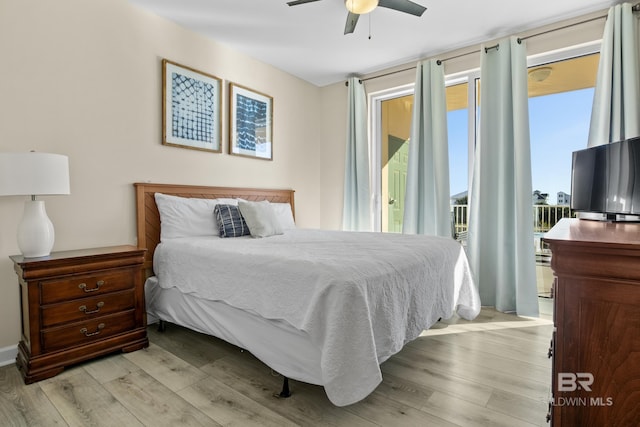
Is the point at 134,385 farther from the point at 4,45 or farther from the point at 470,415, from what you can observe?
the point at 4,45

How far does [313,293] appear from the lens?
155 cm

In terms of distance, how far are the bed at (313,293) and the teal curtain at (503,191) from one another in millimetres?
685

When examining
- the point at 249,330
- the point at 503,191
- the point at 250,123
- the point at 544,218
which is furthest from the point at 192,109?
the point at 544,218

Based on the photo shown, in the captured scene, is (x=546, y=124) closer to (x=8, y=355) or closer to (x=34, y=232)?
(x=34, y=232)

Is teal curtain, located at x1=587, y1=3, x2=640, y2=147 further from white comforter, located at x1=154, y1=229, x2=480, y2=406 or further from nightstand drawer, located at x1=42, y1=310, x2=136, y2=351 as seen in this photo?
nightstand drawer, located at x1=42, y1=310, x2=136, y2=351

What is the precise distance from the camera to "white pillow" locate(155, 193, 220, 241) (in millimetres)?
2717

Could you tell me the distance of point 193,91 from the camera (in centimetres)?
309

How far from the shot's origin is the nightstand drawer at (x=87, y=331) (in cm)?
191

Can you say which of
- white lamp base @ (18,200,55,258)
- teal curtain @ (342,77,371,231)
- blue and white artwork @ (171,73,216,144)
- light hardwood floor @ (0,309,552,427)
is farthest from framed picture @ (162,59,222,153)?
light hardwood floor @ (0,309,552,427)

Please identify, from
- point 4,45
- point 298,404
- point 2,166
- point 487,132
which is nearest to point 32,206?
point 2,166

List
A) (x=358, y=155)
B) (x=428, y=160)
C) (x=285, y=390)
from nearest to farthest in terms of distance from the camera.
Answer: (x=285, y=390)
(x=428, y=160)
(x=358, y=155)

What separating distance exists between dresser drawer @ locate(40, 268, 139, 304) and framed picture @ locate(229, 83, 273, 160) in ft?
5.53

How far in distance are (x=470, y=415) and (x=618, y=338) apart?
0.86 meters

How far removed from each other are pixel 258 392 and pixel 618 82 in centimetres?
348
